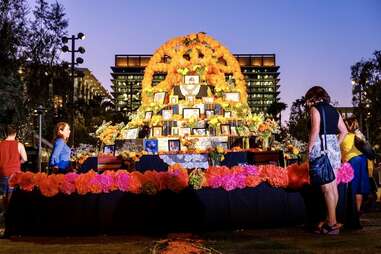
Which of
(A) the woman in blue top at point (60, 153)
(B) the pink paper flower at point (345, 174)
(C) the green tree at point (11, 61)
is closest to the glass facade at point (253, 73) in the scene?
(C) the green tree at point (11, 61)

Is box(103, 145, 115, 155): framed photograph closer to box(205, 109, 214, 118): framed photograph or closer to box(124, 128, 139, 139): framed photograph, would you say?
box(124, 128, 139, 139): framed photograph

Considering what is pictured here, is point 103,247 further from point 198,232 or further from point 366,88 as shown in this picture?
point 366,88

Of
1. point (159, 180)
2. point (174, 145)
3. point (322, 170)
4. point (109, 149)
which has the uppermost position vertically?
point (174, 145)

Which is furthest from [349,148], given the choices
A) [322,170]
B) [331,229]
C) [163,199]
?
[163,199]

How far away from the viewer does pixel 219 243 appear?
571 centimetres

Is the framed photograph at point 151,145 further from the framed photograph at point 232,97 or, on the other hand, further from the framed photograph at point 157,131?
the framed photograph at point 232,97

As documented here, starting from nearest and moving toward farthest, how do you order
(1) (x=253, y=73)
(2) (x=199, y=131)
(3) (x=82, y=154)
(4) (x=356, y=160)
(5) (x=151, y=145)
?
1. (4) (x=356, y=160)
2. (3) (x=82, y=154)
3. (5) (x=151, y=145)
4. (2) (x=199, y=131)
5. (1) (x=253, y=73)

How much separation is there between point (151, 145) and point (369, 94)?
24.3 m

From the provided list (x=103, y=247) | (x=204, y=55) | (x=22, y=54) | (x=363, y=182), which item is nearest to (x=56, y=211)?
(x=103, y=247)

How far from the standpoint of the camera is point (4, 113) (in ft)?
86.4

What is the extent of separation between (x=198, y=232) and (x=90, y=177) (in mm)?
1469

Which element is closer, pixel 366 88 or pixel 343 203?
pixel 343 203

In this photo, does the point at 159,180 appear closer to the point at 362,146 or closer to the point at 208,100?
the point at 362,146

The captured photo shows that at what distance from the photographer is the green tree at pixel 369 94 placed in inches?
1419
